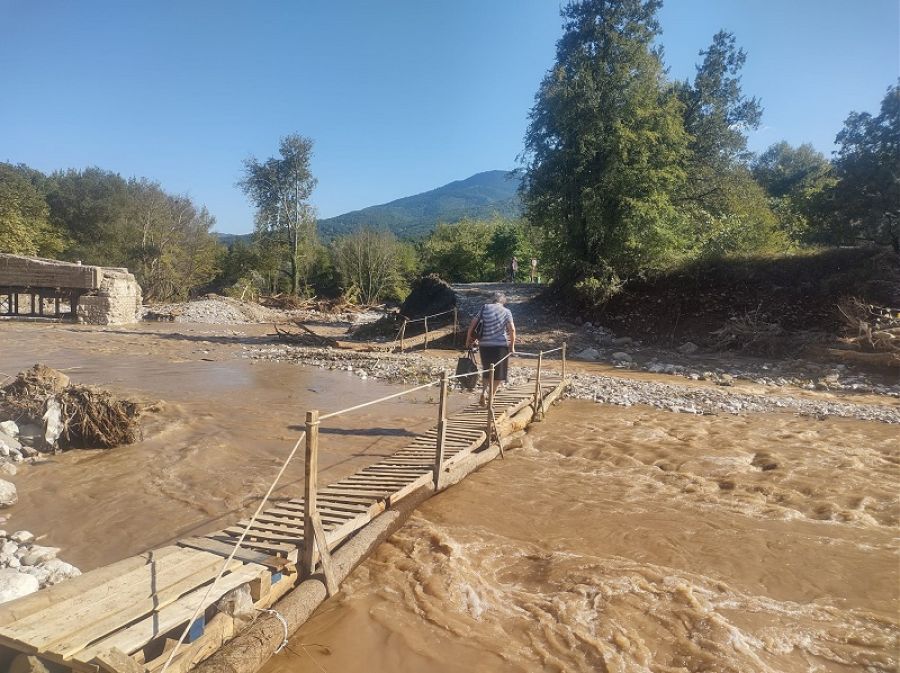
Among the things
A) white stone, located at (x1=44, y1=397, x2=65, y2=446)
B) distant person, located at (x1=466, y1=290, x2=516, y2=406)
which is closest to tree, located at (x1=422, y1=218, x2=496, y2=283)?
distant person, located at (x1=466, y1=290, x2=516, y2=406)

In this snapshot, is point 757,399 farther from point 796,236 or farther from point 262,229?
point 262,229

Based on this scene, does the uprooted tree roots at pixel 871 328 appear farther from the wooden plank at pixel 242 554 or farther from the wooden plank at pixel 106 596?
the wooden plank at pixel 106 596

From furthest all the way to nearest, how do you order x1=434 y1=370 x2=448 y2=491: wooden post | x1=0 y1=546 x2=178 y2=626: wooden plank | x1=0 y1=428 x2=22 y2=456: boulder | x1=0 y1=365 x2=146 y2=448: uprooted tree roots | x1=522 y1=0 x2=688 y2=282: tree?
x1=522 y1=0 x2=688 y2=282: tree → x1=0 y1=365 x2=146 y2=448: uprooted tree roots → x1=0 y1=428 x2=22 y2=456: boulder → x1=434 y1=370 x2=448 y2=491: wooden post → x1=0 y1=546 x2=178 y2=626: wooden plank

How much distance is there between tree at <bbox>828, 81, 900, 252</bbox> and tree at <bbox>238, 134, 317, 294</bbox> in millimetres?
27912

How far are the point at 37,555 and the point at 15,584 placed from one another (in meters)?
0.65

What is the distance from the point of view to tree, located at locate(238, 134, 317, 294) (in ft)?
110

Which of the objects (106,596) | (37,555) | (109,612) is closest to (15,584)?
(37,555)

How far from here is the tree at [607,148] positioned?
16953 mm

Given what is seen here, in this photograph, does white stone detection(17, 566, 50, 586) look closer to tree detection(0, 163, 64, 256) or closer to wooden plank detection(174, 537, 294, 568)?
wooden plank detection(174, 537, 294, 568)

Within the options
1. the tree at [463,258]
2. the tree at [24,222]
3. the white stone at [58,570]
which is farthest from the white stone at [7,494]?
the tree at [463,258]

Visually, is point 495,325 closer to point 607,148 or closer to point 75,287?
point 607,148

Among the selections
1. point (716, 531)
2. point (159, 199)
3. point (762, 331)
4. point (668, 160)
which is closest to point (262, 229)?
point (159, 199)

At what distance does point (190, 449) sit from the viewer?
6.88 metres

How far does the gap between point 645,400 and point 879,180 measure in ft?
36.6
